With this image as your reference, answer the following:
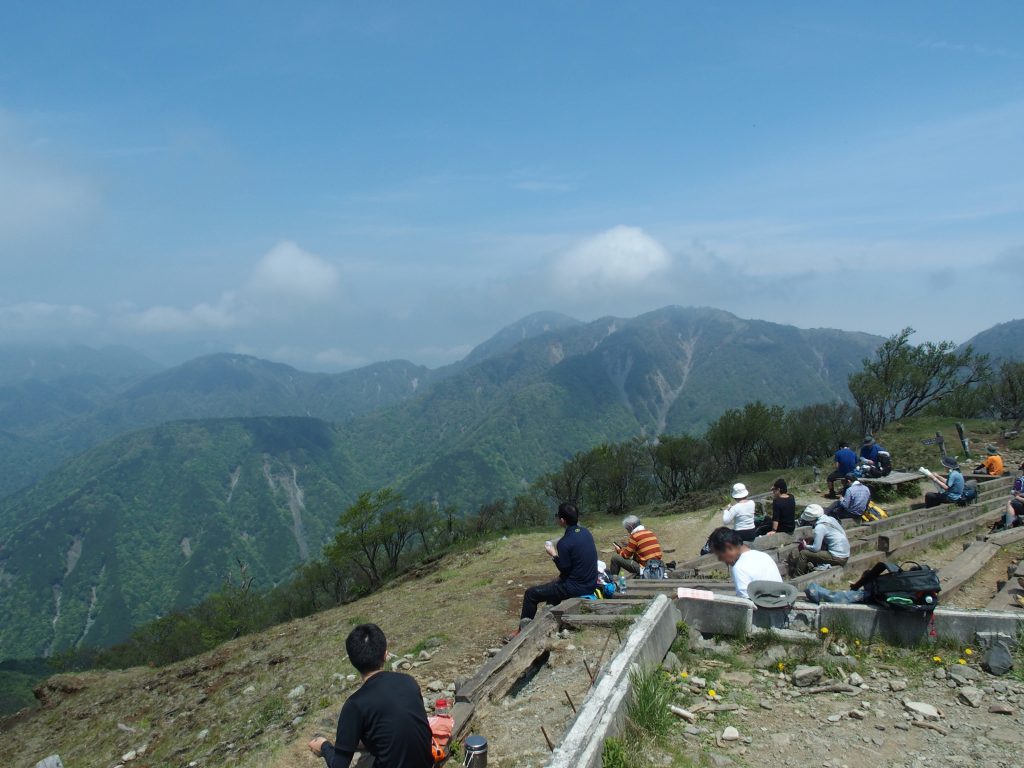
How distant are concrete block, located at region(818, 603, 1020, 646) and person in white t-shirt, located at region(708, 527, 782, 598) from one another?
839 millimetres

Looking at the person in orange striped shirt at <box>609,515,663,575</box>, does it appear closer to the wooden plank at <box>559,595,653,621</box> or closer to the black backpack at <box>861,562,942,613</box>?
the wooden plank at <box>559,595,653,621</box>

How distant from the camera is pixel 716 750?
522 cm

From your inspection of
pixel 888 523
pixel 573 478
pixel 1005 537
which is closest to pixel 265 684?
pixel 888 523

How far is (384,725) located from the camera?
447 cm

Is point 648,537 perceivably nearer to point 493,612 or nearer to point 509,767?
point 493,612

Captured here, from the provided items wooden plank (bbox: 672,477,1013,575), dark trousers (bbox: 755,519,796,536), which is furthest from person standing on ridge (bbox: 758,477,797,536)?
wooden plank (bbox: 672,477,1013,575)

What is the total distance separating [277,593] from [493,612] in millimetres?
69961

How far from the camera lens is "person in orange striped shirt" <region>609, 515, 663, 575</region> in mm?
11586

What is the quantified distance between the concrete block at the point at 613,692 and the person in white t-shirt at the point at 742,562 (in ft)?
3.39

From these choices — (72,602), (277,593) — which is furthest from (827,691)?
(72,602)

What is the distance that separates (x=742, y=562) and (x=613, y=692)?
3.44 meters

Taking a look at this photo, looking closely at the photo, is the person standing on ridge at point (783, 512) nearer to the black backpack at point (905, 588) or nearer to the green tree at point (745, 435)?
the black backpack at point (905, 588)

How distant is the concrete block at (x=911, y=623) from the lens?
657cm

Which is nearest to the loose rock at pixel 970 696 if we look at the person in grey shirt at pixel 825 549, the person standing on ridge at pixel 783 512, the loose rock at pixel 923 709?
the loose rock at pixel 923 709
